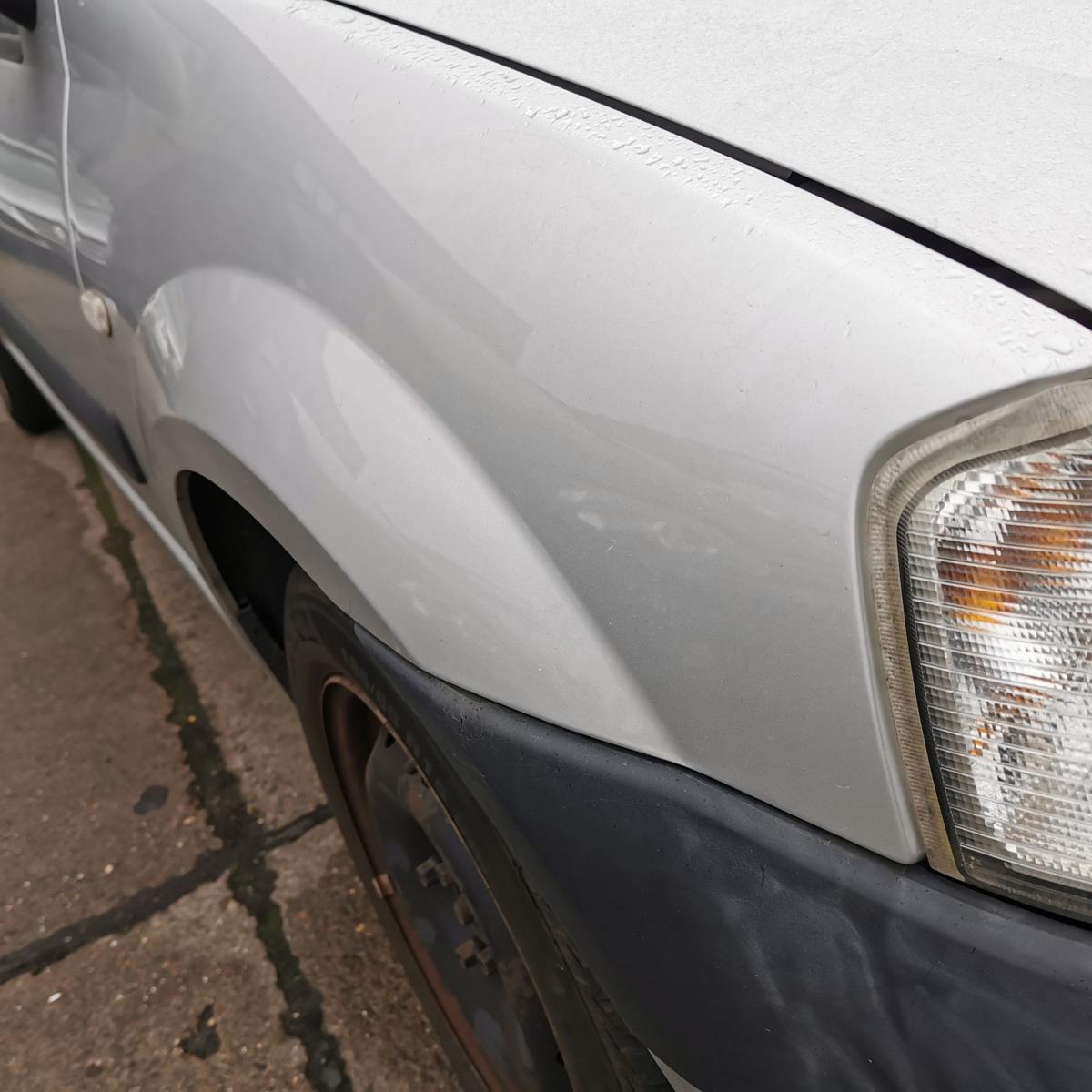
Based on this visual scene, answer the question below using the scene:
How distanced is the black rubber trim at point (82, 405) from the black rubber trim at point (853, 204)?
1.16m

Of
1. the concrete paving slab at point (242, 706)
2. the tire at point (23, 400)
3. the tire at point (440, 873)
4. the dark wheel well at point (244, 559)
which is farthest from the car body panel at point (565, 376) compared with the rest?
the tire at point (23, 400)

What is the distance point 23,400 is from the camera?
147 inches

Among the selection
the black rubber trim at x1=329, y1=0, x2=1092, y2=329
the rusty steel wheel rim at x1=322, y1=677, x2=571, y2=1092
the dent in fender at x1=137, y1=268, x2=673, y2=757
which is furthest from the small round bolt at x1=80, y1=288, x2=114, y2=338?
the black rubber trim at x1=329, y1=0, x2=1092, y2=329

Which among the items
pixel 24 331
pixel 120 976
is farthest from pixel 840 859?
pixel 24 331

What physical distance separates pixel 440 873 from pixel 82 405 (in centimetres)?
135

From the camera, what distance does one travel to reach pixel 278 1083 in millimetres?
1793

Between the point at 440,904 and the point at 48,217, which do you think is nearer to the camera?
the point at 440,904

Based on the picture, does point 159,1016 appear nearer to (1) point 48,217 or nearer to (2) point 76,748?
(2) point 76,748

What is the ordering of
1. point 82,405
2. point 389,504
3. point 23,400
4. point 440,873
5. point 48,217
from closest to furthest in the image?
point 389,504
point 440,873
point 48,217
point 82,405
point 23,400

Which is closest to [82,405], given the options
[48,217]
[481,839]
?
[48,217]

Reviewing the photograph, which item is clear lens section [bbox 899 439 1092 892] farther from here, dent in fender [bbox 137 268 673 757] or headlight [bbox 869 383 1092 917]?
dent in fender [bbox 137 268 673 757]

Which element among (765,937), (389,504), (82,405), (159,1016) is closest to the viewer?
(765,937)

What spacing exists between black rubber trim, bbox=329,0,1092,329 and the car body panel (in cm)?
1

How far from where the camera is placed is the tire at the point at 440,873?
3.60 ft
